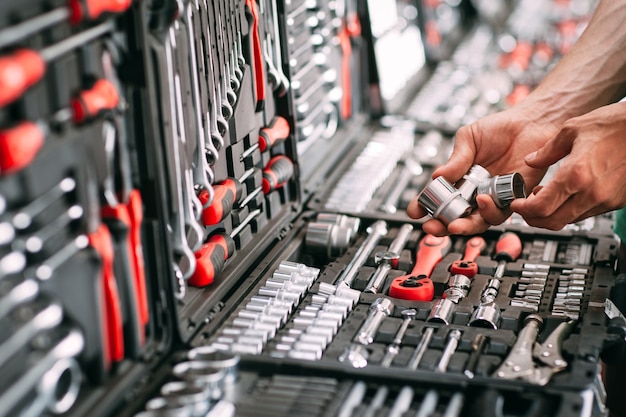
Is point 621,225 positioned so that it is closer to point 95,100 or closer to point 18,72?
point 95,100

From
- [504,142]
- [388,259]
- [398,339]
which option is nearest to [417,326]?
[398,339]

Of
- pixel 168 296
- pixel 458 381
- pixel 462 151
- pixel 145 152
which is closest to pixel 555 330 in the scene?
pixel 458 381

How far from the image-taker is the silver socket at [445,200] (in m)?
2.18

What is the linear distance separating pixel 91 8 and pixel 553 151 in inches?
45.7

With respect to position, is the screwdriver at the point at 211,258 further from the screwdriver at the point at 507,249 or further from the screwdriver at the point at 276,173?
the screwdriver at the point at 507,249

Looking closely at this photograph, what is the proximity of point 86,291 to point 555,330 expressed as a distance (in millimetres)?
1066

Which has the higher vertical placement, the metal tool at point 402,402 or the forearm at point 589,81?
the forearm at point 589,81

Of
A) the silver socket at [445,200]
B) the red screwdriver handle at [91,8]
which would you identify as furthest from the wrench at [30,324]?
the silver socket at [445,200]

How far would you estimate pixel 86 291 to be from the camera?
1557mm

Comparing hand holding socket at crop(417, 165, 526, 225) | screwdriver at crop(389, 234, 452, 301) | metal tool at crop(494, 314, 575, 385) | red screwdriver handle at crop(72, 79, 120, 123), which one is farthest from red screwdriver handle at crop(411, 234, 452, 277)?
red screwdriver handle at crop(72, 79, 120, 123)

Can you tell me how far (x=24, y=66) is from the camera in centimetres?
130

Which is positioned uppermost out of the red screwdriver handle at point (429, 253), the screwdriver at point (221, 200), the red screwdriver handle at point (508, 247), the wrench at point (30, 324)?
the wrench at point (30, 324)

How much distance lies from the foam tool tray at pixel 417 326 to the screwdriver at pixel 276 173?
0.50ft

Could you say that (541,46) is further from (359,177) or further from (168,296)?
(168,296)
